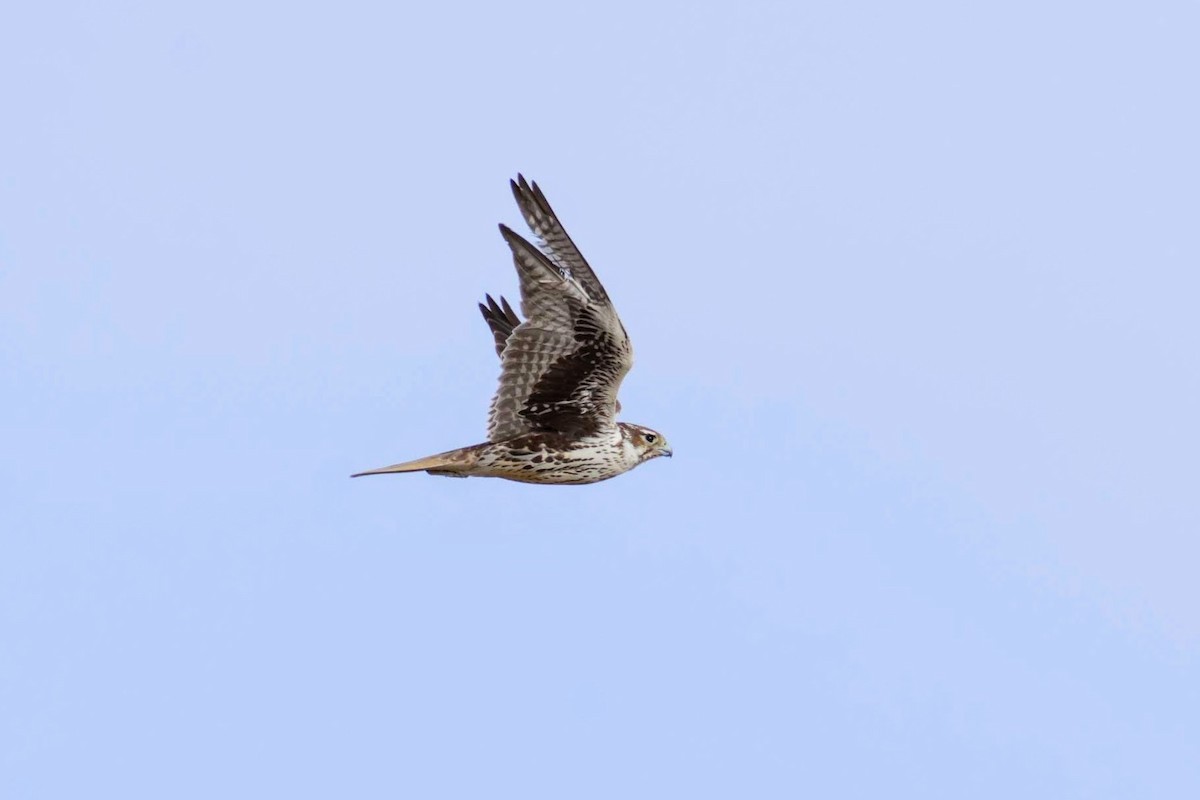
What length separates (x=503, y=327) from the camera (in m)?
14.6

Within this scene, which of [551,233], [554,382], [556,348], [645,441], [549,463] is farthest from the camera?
[645,441]

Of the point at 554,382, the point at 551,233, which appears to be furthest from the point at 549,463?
the point at 551,233

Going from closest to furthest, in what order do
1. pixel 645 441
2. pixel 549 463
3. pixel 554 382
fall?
pixel 554 382
pixel 549 463
pixel 645 441

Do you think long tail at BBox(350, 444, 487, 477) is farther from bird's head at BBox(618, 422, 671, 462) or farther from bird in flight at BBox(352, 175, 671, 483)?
bird's head at BBox(618, 422, 671, 462)

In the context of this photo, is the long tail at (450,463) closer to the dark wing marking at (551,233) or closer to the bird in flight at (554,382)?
the bird in flight at (554,382)

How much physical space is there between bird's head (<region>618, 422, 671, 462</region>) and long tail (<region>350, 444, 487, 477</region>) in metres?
1.10

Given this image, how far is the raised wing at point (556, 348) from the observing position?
12344mm

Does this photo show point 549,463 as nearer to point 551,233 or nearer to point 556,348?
point 556,348

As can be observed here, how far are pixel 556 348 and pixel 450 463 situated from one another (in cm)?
103

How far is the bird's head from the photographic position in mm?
13805

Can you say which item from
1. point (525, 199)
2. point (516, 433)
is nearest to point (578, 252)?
point (525, 199)

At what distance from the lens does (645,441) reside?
14.0 meters

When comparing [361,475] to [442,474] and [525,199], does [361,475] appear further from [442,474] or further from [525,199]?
[525,199]

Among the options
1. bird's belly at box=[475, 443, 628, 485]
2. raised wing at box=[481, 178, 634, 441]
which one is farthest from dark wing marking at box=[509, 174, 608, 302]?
bird's belly at box=[475, 443, 628, 485]
